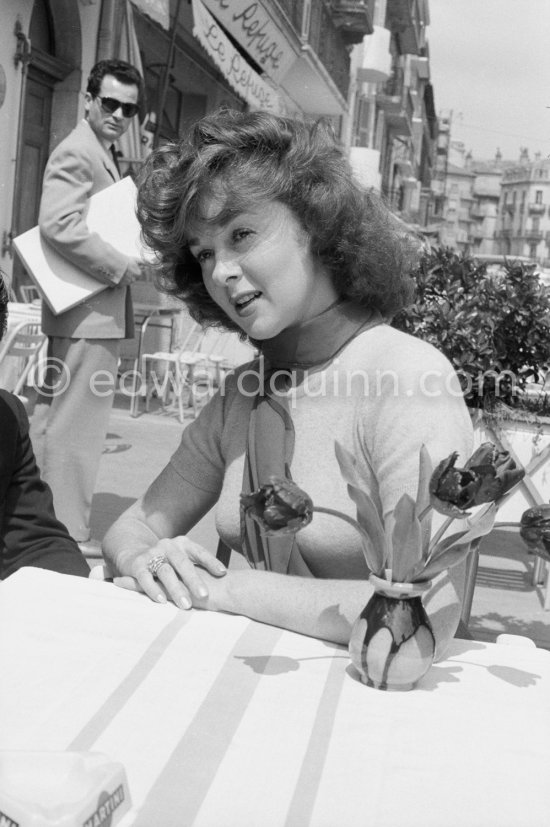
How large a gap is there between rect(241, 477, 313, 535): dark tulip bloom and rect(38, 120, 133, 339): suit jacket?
3042 mm

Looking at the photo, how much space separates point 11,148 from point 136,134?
2.00m

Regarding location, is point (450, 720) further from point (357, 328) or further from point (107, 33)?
point (107, 33)

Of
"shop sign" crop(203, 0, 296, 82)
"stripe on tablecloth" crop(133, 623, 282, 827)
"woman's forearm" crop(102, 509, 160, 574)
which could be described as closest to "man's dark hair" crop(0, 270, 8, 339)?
"woman's forearm" crop(102, 509, 160, 574)

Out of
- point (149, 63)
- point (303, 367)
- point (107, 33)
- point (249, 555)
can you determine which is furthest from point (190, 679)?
point (149, 63)

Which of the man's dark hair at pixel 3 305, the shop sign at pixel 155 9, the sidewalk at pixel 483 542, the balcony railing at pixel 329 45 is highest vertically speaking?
the balcony railing at pixel 329 45

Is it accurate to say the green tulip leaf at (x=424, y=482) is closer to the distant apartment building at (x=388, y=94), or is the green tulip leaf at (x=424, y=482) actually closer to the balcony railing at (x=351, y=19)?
the distant apartment building at (x=388, y=94)

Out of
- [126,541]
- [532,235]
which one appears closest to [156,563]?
[126,541]

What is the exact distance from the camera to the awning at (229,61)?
908 centimetres

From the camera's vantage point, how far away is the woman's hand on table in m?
1.63

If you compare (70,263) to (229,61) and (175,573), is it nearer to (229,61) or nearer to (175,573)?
(175,573)

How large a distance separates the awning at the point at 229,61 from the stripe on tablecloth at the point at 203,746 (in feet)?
25.2

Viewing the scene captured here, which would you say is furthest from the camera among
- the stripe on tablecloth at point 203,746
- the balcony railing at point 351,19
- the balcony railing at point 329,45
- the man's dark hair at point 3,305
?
the balcony railing at point 351,19

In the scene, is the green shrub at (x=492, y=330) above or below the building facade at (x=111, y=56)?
below

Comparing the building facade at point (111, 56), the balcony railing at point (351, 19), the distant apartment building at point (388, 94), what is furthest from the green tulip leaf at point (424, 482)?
the balcony railing at point (351, 19)
